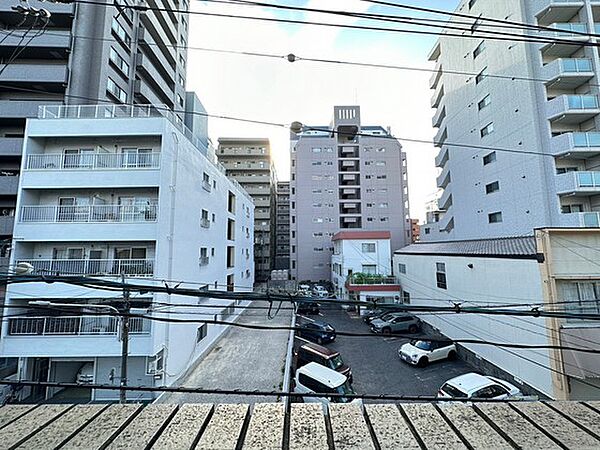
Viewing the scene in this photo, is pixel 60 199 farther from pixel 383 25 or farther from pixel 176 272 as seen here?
pixel 383 25

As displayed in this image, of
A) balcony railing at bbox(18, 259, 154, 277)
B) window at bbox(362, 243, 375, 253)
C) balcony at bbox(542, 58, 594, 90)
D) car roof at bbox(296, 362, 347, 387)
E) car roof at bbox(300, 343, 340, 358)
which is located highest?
balcony at bbox(542, 58, 594, 90)

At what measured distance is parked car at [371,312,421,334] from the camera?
15.3 metres

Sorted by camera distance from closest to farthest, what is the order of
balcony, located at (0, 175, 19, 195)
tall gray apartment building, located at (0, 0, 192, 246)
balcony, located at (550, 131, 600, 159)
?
balcony, located at (550, 131, 600, 159) < balcony, located at (0, 175, 19, 195) < tall gray apartment building, located at (0, 0, 192, 246)

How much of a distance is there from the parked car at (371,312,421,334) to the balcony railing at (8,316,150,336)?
1165 cm

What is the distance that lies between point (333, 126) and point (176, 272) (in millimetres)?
27577

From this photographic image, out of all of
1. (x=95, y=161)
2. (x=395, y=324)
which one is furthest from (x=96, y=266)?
(x=395, y=324)

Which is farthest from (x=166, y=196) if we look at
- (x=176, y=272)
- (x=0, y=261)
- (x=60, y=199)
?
(x=0, y=261)

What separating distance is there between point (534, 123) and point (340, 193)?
1925 cm

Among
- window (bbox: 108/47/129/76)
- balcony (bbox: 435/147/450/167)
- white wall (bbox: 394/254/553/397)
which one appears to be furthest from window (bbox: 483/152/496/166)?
window (bbox: 108/47/129/76)

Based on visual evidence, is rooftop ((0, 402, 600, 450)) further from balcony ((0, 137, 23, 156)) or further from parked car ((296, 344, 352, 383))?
balcony ((0, 137, 23, 156))

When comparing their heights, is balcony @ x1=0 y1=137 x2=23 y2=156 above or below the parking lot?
above

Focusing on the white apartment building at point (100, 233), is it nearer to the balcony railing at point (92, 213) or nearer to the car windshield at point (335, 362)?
the balcony railing at point (92, 213)

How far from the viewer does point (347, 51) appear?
4.25m

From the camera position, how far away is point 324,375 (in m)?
8.54
